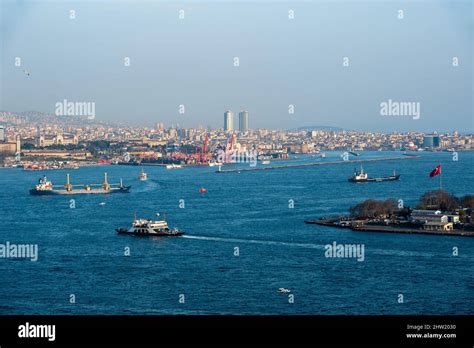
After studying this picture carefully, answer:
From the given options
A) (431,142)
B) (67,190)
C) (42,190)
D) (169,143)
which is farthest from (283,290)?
(431,142)

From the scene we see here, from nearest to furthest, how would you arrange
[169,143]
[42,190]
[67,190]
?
[42,190], [67,190], [169,143]

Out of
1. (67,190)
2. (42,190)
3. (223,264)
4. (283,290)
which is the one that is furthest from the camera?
(67,190)

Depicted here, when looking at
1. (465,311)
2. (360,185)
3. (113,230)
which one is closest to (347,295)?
(465,311)

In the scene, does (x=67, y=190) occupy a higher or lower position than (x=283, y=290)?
higher

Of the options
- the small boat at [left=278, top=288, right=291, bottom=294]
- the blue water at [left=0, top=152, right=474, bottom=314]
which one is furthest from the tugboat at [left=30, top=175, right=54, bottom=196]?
the small boat at [left=278, top=288, right=291, bottom=294]

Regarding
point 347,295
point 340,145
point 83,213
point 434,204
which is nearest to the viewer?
point 347,295

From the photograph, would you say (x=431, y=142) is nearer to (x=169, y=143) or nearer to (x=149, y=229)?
(x=169, y=143)
